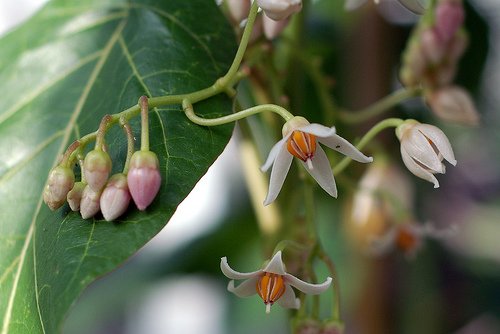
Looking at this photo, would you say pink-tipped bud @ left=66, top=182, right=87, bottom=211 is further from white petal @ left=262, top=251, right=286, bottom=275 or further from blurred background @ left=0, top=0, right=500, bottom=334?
blurred background @ left=0, top=0, right=500, bottom=334

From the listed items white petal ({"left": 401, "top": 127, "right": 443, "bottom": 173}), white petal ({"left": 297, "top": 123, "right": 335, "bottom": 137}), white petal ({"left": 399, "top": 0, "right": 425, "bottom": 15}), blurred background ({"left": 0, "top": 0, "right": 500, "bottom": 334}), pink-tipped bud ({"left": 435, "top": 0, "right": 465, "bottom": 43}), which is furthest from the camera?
blurred background ({"left": 0, "top": 0, "right": 500, "bottom": 334})

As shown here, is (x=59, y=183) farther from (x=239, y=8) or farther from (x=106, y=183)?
(x=239, y=8)

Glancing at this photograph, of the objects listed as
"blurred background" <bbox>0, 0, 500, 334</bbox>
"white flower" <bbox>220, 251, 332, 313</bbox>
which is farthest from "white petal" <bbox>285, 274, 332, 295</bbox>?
"blurred background" <bbox>0, 0, 500, 334</bbox>

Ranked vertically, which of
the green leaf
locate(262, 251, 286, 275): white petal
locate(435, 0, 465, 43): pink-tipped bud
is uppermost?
the green leaf

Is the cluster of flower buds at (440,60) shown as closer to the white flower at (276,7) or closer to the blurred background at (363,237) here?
the blurred background at (363,237)

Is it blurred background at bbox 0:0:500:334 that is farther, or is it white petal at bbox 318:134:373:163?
blurred background at bbox 0:0:500:334

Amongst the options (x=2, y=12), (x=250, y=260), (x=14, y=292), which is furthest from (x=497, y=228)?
(x=14, y=292)

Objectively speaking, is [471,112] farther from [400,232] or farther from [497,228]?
[497,228]
